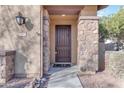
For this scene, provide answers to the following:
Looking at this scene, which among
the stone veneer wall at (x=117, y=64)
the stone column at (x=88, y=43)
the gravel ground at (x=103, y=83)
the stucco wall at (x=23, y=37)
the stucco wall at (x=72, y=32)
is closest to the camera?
the gravel ground at (x=103, y=83)

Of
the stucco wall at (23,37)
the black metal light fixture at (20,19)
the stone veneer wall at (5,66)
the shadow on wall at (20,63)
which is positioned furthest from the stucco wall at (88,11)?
the stone veneer wall at (5,66)

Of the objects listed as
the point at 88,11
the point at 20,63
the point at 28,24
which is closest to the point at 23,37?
the point at 28,24

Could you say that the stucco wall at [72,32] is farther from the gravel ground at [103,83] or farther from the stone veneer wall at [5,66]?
the stone veneer wall at [5,66]

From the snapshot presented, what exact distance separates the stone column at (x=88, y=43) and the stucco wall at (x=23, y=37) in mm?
1384

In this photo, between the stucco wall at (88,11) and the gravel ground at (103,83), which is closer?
the gravel ground at (103,83)

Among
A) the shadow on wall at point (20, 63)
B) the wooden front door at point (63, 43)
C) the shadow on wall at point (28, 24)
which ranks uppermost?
the shadow on wall at point (28, 24)

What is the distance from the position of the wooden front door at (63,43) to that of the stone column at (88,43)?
269 cm

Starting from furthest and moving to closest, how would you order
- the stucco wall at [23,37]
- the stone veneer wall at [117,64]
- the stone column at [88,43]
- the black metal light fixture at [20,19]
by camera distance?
the stone column at [88,43]
the stucco wall at [23,37]
the black metal light fixture at [20,19]
the stone veneer wall at [117,64]

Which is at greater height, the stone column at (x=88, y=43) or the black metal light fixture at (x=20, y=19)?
the black metal light fixture at (x=20, y=19)

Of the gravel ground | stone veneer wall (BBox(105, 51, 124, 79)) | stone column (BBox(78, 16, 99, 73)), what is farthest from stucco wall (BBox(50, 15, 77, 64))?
the gravel ground

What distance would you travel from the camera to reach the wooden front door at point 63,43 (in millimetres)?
9703

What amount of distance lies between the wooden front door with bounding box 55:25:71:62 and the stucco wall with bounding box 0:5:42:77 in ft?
10.1

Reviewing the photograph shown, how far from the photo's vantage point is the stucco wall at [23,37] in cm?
660
